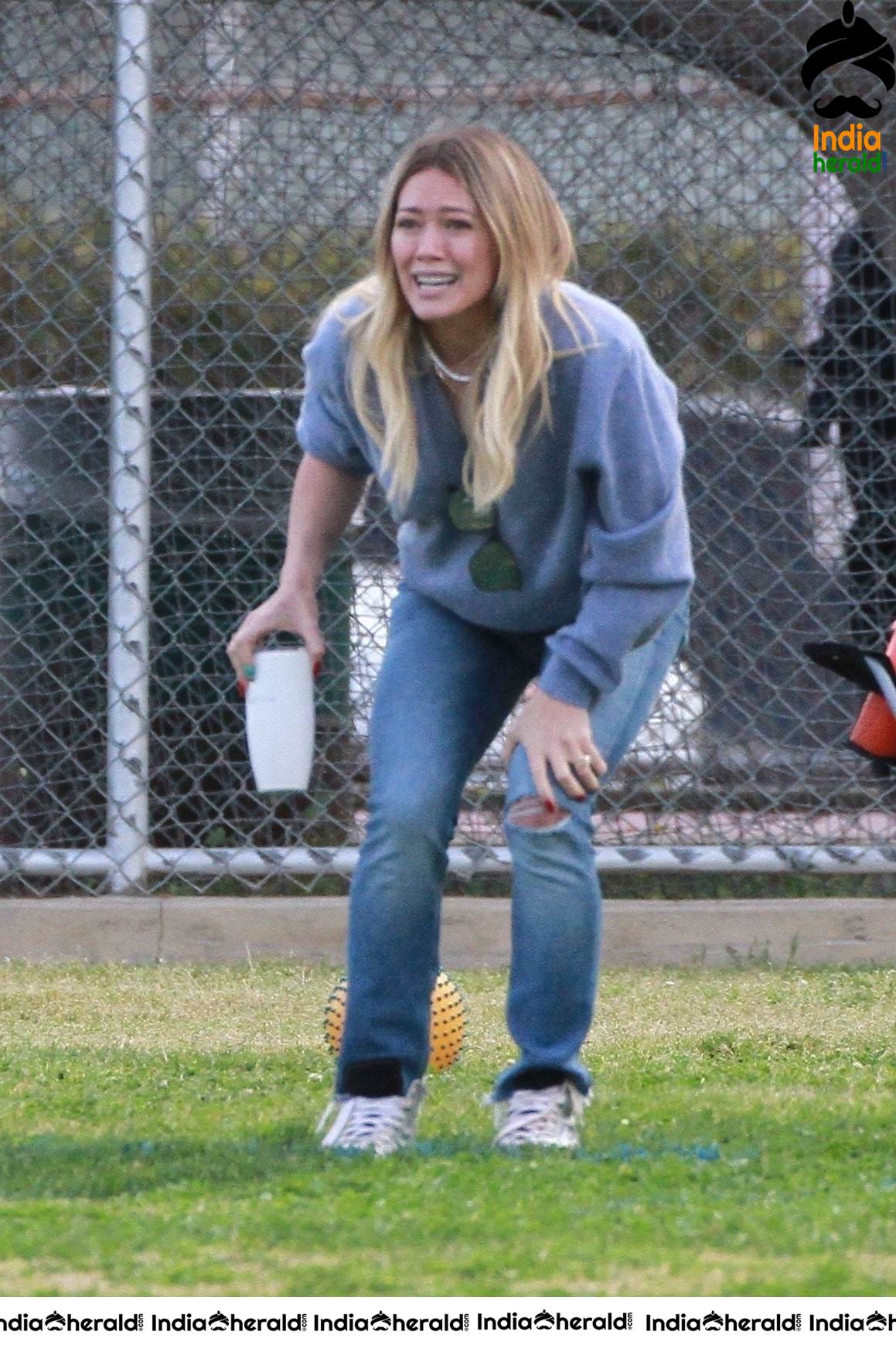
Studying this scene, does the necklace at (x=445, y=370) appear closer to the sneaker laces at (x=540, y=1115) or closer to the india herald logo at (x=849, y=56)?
the sneaker laces at (x=540, y=1115)

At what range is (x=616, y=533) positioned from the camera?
3062mm

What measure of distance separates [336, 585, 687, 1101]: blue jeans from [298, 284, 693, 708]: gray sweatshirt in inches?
4.0

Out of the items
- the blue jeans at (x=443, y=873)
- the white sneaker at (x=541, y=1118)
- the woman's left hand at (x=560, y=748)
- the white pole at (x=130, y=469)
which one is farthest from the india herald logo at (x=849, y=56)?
the white sneaker at (x=541, y=1118)

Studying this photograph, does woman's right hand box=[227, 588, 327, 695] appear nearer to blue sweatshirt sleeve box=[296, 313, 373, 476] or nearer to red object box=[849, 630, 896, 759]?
blue sweatshirt sleeve box=[296, 313, 373, 476]

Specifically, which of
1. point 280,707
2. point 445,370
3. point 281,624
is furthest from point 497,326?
point 280,707

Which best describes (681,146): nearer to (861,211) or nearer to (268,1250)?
(861,211)

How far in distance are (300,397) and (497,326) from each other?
278 cm

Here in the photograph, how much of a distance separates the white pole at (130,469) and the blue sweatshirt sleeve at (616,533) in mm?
2830

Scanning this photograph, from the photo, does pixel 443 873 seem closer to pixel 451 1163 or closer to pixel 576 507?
pixel 451 1163

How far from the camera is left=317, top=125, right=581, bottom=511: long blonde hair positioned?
3.07 m

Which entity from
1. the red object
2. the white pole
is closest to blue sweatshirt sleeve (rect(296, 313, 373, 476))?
the red object

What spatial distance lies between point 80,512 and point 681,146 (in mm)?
2000

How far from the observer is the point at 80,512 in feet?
19.5

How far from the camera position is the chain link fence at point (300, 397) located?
5785 millimetres
